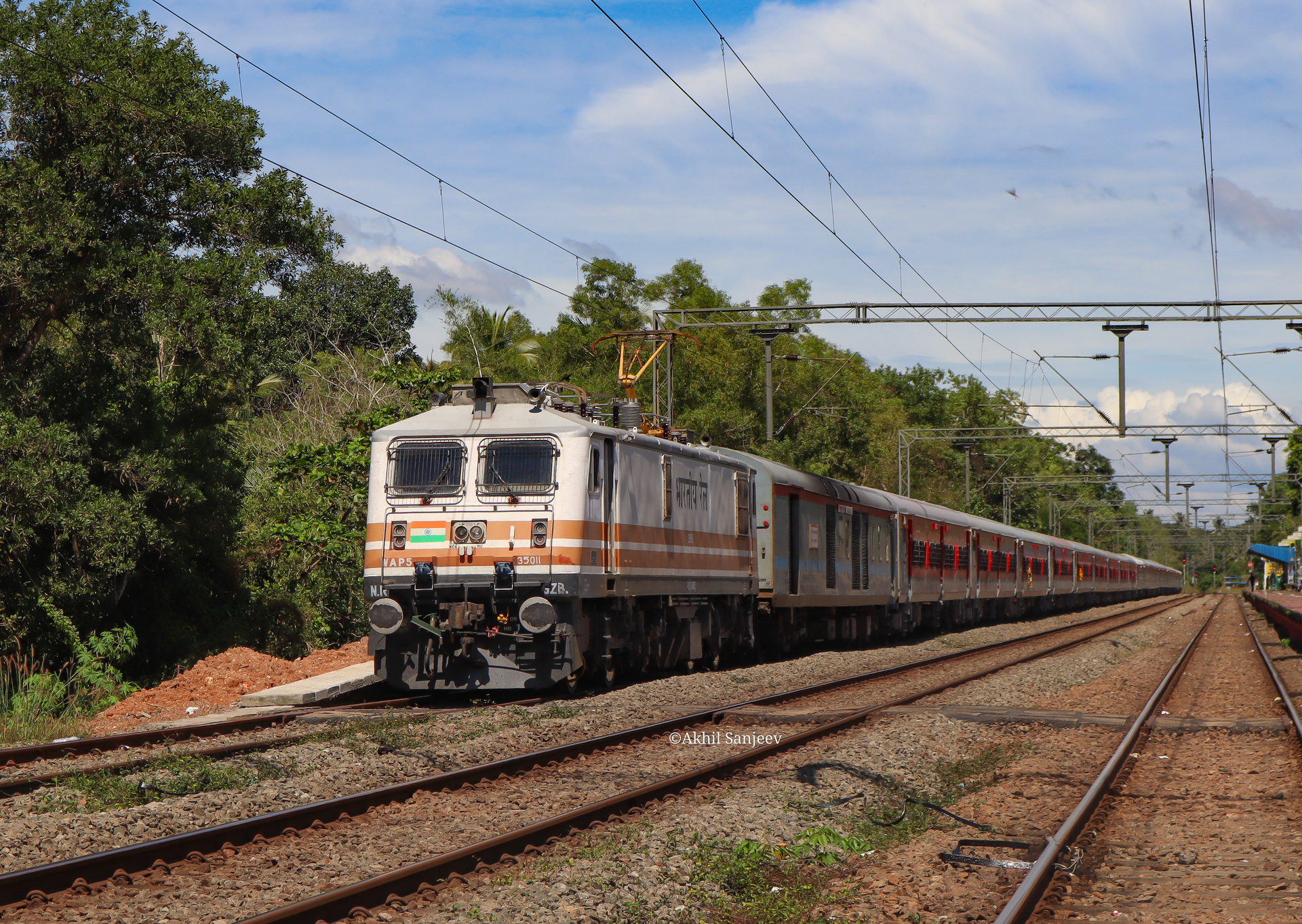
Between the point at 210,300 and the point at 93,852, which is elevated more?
the point at 210,300

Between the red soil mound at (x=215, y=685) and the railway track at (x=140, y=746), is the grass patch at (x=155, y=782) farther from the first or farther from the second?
the red soil mound at (x=215, y=685)

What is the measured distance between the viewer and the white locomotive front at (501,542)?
49.0ft

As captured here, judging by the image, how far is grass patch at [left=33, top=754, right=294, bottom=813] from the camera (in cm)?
884

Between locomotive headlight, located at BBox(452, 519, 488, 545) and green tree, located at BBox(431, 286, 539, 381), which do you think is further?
green tree, located at BBox(431, 286, 539, 381)

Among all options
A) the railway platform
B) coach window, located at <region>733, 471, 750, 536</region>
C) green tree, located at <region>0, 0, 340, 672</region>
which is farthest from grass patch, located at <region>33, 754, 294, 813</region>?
the railway platform

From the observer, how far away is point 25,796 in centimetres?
898

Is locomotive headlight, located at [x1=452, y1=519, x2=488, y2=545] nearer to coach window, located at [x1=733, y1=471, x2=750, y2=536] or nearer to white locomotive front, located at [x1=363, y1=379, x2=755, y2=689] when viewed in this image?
white locomotive front, located at [x1=363, y1=379, x2=755, y2=689]

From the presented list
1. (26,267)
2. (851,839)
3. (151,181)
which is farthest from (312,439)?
(851,839)

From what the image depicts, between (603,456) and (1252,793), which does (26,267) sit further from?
(1252,793)

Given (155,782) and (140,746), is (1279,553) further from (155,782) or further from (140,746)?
(155,782)

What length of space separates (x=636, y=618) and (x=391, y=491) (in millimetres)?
3880

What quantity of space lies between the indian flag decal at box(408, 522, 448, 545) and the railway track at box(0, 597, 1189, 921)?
3761mm

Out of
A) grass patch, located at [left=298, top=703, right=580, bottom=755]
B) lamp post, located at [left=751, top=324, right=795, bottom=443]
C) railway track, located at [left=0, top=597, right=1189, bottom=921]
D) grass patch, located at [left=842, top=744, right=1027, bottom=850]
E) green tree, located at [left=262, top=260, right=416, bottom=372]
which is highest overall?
green tree, located at [left=262, top=260, right=416, bottom=372]

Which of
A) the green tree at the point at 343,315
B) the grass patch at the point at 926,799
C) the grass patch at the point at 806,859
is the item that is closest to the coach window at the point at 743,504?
the grass patch at the point at 926,799
